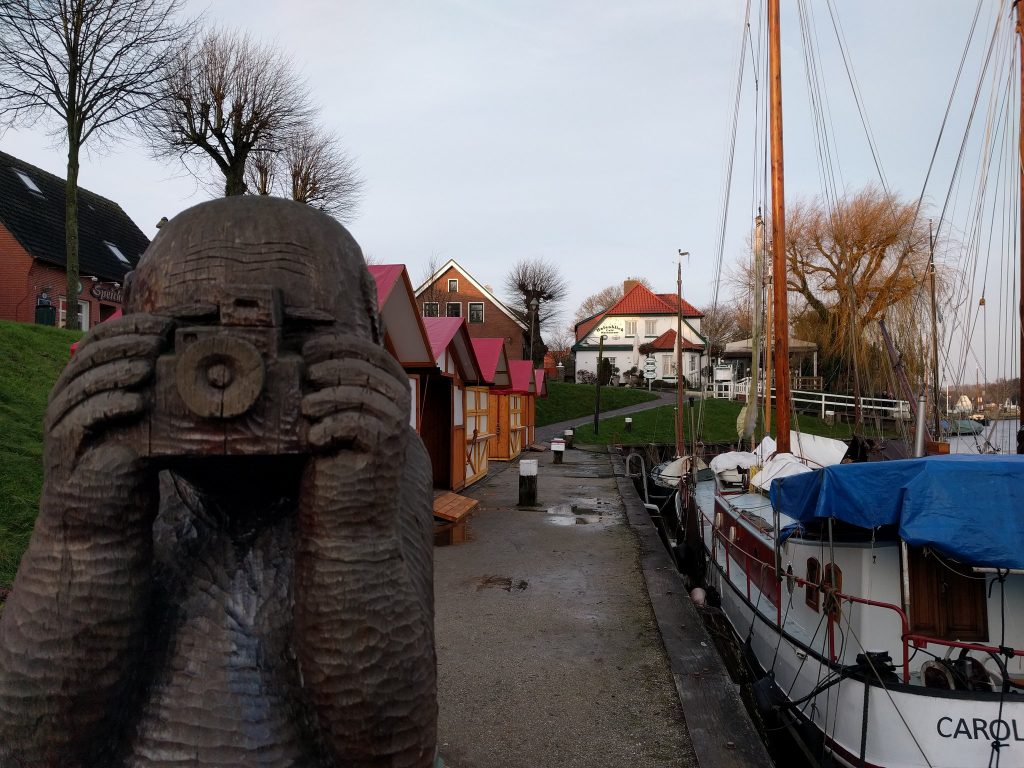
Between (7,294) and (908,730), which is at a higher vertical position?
(7,294)

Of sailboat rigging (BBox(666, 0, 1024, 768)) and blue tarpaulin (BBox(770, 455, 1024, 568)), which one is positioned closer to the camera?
blue tarpaulin (BBox(770, 455, 1024, 568))

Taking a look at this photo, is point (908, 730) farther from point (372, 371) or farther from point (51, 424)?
point (51, 424)

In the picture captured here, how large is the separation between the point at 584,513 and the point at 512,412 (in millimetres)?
9646

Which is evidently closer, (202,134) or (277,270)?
(277,270)

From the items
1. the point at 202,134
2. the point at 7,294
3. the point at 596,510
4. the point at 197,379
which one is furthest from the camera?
the point at 7,294

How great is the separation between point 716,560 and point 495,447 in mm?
11683

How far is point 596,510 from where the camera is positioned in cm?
1195

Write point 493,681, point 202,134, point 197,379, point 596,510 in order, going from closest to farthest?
point 197,379, point 493,681, point 596,510, point 202,134

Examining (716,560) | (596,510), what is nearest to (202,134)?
(596,510)

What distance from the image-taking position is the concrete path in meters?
4.01

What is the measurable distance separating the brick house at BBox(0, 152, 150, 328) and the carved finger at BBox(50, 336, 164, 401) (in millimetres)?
18909

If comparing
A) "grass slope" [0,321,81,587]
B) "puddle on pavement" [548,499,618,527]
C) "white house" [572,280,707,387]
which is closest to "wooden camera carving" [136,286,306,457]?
"grass slope" [0,321,81,587]

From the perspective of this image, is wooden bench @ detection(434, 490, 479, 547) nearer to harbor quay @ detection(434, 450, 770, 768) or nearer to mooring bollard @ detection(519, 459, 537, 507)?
harbor quay @ detection(434, 450, 770, 768)

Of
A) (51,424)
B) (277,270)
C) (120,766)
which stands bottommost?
(120,766)
